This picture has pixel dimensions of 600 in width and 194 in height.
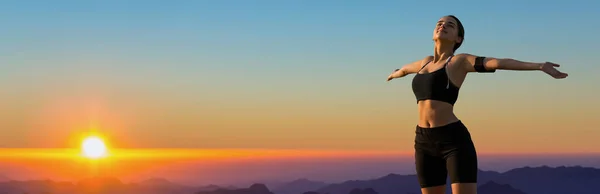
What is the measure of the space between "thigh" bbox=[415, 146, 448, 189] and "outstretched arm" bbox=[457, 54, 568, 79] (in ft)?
4.39

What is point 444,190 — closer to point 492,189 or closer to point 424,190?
point 424,190

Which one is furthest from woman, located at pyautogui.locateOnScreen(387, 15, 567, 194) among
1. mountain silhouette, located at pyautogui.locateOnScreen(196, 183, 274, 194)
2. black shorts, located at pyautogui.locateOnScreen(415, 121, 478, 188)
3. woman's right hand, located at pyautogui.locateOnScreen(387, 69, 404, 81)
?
mountain silhouette, located at pyautogui.locateOnScreen(196, 183, 274, 194)

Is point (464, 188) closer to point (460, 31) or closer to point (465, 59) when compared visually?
point (465, 59)

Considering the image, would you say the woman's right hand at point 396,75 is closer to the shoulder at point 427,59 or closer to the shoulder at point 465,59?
the shoulder at point 427,59

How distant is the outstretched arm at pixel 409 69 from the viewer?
11.7 m

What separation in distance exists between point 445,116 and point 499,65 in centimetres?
105

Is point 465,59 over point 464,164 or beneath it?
over

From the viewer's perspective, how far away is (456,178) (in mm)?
10633

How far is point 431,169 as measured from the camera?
1121cm

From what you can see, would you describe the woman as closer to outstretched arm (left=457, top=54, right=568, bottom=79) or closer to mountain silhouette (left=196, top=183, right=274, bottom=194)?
outstretched arm (left=457, top=54, right=568, bottom=79)

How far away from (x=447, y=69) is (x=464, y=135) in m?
0.92

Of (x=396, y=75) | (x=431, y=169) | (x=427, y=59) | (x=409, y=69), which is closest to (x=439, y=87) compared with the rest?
(x=427, y=59)

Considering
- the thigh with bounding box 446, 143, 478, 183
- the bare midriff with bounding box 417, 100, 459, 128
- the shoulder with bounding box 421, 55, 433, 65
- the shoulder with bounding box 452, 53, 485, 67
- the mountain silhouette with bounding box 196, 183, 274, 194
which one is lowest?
the thigh with bounding box 446, 143, 478, 183

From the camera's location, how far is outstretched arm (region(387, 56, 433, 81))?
11682 millimetres
